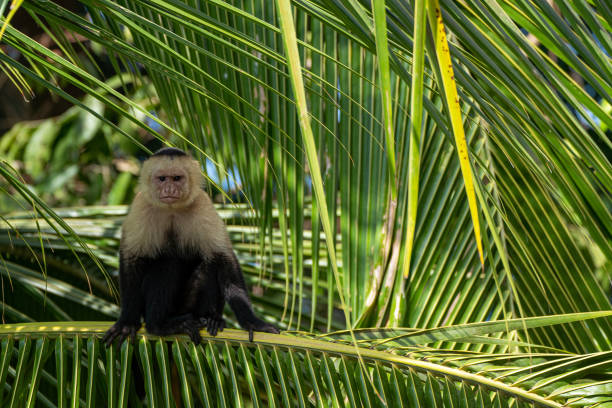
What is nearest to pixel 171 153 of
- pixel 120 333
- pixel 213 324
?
pixel 213 324

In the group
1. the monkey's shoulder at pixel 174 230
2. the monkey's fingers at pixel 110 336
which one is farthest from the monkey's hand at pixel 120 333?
the monkey's shoulder at pixel 174 230

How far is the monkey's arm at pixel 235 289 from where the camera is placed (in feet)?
8.09

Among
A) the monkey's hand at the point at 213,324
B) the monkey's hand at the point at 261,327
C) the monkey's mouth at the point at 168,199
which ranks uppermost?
the monkey's mouth at the point at 168,199

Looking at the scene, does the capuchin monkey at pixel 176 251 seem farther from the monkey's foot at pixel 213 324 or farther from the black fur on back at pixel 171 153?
the monkey's foot at pixel 213 324

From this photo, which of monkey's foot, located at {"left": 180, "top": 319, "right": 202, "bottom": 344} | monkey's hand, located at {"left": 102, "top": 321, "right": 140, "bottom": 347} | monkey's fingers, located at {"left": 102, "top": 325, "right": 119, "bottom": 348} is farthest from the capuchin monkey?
monkey's fingers, located at {"left": 102, "top": 325, "right": 119, "bottom": 348}

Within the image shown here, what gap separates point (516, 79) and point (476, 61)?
0.61 feet

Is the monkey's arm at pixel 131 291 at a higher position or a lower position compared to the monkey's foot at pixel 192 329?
higher

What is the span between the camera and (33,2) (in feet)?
4.74

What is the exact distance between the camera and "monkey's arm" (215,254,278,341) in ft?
8.09

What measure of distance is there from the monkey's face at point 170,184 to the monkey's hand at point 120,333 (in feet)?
2.29

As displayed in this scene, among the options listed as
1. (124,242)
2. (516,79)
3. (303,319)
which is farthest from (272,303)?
(516,79)

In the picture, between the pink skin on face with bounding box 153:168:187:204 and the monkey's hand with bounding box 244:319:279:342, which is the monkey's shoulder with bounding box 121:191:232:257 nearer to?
the pink skin on face with bounding box 153:168:187:204

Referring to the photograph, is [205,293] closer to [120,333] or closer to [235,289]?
[235,289]

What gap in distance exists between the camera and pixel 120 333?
1.96m
